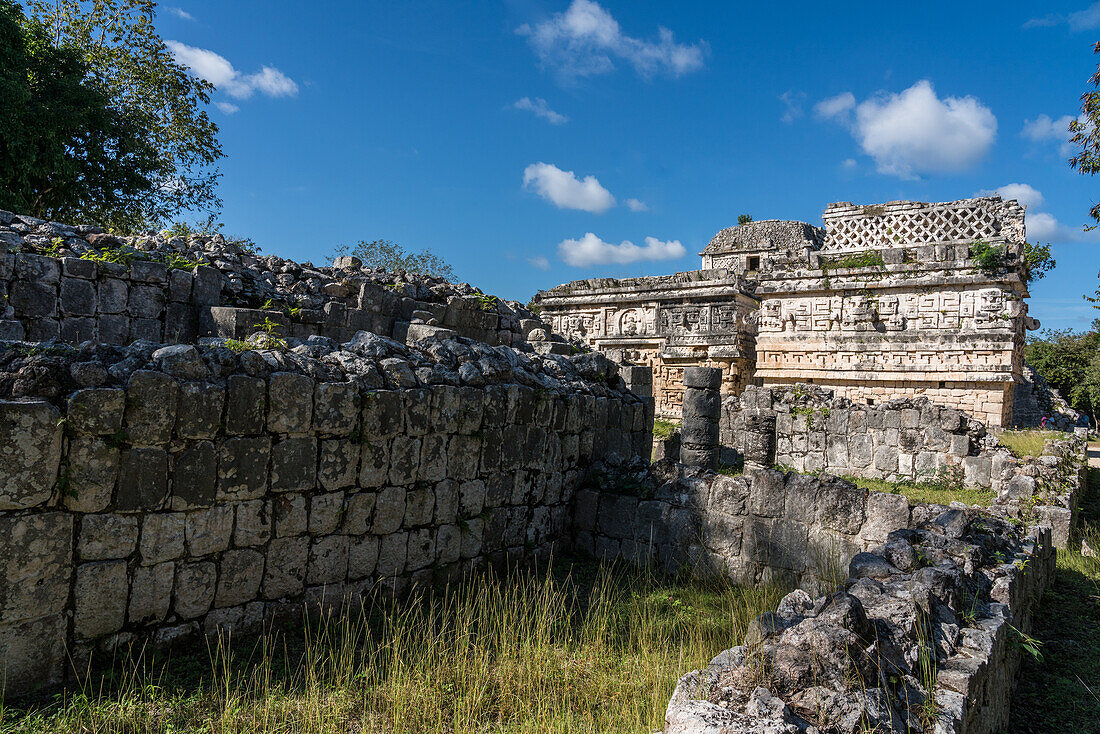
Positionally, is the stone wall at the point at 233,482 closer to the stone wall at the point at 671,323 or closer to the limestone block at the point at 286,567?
the limestone block at the point at 286,567

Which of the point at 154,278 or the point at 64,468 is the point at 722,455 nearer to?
the point at 154,278

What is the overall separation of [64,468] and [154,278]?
5.27m

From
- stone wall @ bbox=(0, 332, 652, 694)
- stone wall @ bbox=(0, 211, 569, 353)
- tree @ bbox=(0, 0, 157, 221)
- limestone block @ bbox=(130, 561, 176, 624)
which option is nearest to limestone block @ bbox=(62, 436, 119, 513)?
stone wall @ bbox=(0, 332, 652, 694)

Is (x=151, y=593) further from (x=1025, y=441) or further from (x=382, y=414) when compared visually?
(x=1025, y=441)

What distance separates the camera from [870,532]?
5.42 m

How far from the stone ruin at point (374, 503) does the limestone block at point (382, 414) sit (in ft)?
0.06

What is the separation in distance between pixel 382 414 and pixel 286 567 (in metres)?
1.35

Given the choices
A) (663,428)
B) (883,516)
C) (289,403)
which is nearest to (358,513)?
(289,403)

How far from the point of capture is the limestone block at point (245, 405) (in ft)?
13.6

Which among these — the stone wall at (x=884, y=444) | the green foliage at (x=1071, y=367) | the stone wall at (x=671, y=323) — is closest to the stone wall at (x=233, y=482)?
the stone wall at (x=884, y=444)

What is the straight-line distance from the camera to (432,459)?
5438 millimetres

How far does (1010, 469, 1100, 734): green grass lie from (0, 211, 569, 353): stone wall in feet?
23.1

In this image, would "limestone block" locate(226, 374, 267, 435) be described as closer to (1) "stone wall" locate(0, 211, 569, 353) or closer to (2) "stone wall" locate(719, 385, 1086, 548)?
(1) "stone wall" locate(0, 211, 569, 353)

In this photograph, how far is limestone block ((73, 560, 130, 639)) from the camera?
3580 millimetres
